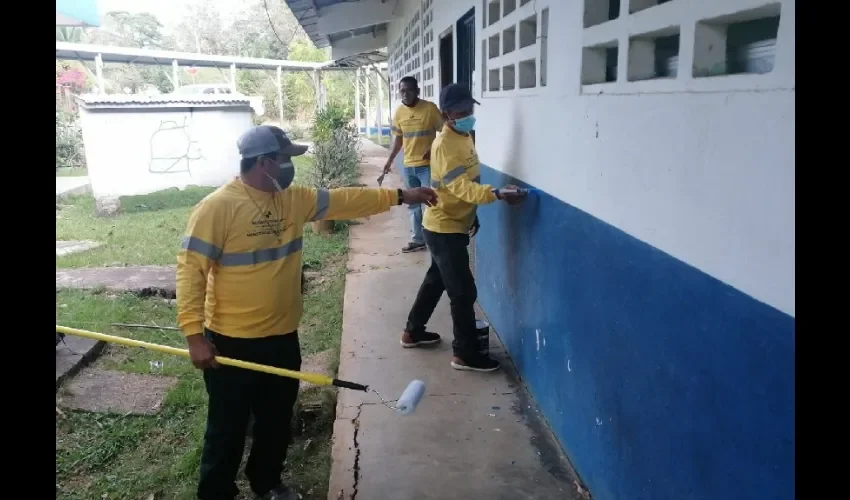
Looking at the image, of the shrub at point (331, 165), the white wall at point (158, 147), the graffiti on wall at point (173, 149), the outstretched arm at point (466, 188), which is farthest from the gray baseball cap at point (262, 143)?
the graffiti on wall at point (173, 149)

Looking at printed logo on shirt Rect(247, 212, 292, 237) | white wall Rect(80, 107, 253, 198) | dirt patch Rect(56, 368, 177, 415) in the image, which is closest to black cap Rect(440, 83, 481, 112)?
printed logo on shirt Rect(247, 212, 292, 237)

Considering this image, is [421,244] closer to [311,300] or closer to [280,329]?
[311,300]

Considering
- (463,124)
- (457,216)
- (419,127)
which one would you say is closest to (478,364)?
(457,216)

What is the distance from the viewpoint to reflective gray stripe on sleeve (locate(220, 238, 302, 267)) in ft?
8.68

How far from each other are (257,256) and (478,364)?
1937 mm

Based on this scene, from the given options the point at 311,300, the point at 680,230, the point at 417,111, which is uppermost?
the point at 417,111

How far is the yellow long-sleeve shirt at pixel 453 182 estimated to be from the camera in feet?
12.2

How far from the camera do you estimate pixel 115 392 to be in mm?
4254

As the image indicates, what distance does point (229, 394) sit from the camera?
8.92 ft

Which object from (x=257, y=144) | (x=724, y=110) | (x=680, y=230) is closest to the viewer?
(x=724, y=110)

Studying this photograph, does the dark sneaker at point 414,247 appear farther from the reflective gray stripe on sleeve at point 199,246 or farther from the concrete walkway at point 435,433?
the reflective gray stripe on sleeve at point 199,246

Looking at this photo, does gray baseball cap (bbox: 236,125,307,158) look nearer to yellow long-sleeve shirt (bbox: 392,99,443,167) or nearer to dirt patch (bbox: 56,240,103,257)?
yellow long-sleeve shirt (bbox: 392,99,443,167)
